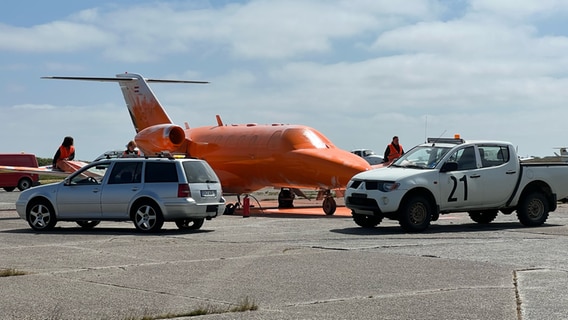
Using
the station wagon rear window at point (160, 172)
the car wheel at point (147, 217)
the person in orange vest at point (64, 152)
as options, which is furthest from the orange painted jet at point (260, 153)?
the car wheel at point (147, 217)

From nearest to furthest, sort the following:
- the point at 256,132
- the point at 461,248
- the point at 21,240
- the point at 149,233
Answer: the point at 461,248, the point at 21,240, the point at 149,233, the point at 256,132

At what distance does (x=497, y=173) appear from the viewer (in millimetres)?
20141

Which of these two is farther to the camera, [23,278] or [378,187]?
[378,187]

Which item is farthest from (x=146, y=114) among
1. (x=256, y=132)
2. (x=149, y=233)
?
(x=149, y=233)

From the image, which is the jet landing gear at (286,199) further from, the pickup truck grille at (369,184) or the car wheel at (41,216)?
the car wheel at (41,216)

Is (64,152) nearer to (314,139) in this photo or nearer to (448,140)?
(314,139)

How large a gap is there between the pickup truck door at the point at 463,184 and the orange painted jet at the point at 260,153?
5675 millimetres

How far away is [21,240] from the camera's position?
1731 centimetres

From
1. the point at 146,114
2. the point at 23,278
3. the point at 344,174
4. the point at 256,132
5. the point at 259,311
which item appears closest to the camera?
the point at 259,311

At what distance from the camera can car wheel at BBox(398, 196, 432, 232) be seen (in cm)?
1869

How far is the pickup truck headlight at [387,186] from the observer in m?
18.7

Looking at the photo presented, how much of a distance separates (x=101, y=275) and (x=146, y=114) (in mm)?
23760

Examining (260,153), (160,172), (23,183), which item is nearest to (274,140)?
(260,153)

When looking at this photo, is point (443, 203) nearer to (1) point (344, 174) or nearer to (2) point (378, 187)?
(2) point (378, 187)
